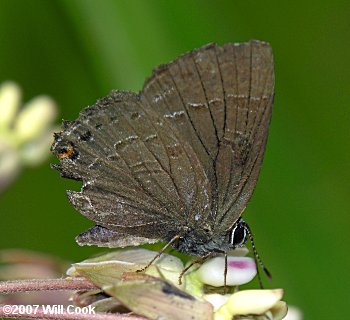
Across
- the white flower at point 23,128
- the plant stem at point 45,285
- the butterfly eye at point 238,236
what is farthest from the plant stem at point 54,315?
the white flower at point 23,128

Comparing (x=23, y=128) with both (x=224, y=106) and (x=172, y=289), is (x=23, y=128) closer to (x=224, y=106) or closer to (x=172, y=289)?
(x=224, y=106)

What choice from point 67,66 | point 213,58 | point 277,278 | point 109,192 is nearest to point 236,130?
point 213,58

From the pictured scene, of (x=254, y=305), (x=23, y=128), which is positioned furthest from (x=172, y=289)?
(x=23, y=128)

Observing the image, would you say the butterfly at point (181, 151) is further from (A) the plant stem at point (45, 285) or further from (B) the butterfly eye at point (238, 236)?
(A) the plant stem at point (45, 285)

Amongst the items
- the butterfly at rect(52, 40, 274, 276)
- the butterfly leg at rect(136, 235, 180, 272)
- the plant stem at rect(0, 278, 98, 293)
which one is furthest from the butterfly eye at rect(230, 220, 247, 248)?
the plant stem at rect(0, 278, 98, 293)

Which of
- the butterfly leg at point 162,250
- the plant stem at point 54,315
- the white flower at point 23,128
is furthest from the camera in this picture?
the white flower at point 23,128

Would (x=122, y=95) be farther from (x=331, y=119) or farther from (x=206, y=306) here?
(x=331, y=119)
